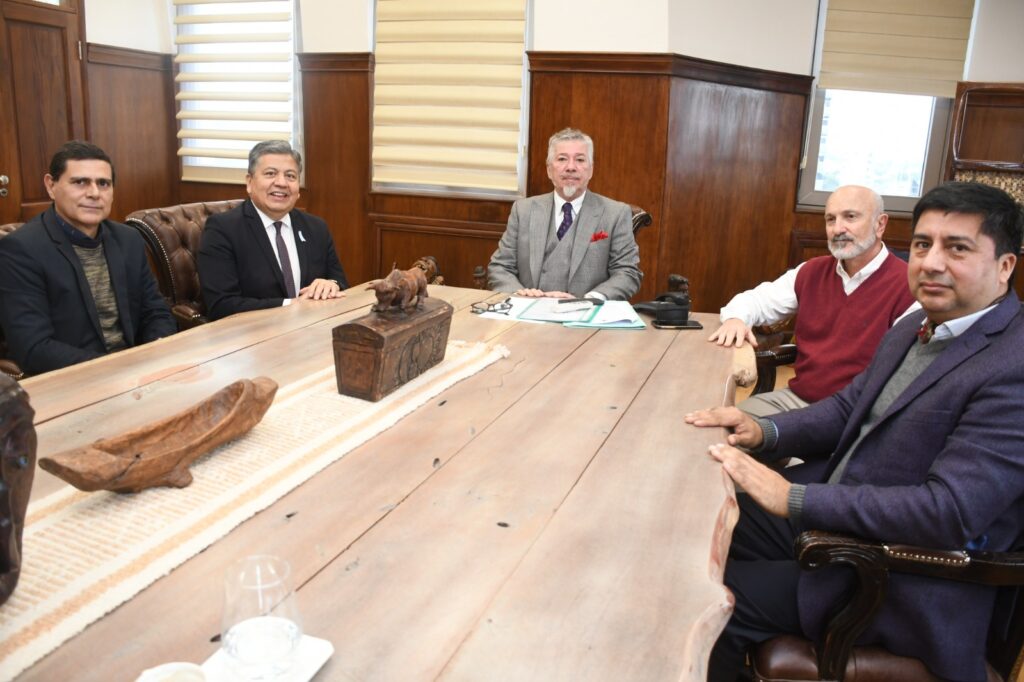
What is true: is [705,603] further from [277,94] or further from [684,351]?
[277,94]

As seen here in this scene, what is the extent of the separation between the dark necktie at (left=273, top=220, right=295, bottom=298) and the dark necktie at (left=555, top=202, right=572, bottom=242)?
1.15m

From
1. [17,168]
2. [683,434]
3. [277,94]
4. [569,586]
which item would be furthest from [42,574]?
[277,94]

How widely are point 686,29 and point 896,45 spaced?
142cm

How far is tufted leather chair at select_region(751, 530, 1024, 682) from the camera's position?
4.59 ft

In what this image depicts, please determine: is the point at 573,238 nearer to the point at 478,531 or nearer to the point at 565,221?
the point at 565,221

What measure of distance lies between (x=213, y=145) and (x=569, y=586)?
17.8 ft

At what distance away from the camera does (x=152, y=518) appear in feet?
3.92

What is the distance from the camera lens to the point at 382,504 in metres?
1.28

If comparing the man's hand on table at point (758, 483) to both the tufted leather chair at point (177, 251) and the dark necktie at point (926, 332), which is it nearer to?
the dark necktie at point (926, 332)

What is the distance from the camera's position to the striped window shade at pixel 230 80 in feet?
17.4

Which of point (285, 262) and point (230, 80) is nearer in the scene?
point (285, 262)

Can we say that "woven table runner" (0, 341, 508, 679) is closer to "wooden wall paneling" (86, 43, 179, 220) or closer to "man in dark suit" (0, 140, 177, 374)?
"man in dark suit" (0, 140, 177, 374)

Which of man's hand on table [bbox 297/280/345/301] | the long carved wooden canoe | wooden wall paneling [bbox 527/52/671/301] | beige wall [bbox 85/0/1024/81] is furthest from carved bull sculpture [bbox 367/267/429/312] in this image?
beige wall [bbox 85/0/1024/81]

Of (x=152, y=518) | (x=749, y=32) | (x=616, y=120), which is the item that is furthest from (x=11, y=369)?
(x=749, y=32)
